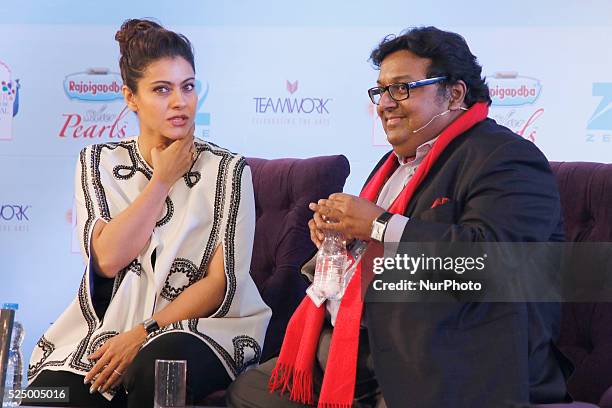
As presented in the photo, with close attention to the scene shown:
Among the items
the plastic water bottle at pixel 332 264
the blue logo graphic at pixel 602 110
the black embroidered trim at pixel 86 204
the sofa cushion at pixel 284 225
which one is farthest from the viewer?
the blue logo graphic at pixel 602 110

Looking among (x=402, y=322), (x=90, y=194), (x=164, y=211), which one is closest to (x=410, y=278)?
(x=402, y=322)

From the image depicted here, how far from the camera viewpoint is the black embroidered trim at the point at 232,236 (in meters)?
2.81

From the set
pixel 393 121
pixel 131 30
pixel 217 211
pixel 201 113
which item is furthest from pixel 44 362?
pixel 201 113

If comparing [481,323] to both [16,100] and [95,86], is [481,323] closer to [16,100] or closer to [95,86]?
[95,86]

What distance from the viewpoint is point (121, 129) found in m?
4.31

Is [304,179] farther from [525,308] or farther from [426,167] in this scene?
[525,308]

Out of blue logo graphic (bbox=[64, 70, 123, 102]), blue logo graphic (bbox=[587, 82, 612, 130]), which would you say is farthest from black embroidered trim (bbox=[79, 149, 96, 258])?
blue logo graphic (bbox=[587, 82, 612, 130])

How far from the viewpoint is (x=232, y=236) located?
113 inches

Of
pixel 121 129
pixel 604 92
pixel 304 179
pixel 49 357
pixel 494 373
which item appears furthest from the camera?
pixel 121 129

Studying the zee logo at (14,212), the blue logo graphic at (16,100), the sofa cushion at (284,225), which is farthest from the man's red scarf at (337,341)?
the blue logo graphic at (16,100)

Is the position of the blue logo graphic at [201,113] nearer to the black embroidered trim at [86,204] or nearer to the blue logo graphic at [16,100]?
the blue logo graphic at [16,100]

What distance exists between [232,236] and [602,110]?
1717mm

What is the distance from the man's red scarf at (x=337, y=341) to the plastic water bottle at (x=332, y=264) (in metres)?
0.06

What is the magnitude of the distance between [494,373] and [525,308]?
17 cm
